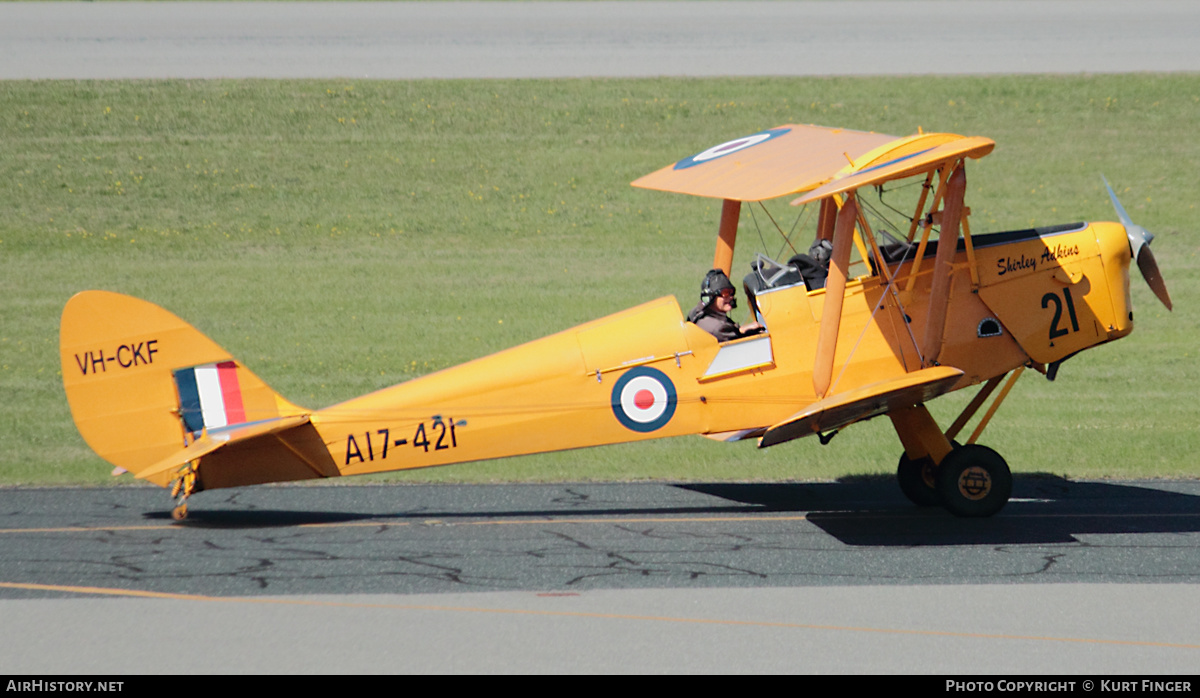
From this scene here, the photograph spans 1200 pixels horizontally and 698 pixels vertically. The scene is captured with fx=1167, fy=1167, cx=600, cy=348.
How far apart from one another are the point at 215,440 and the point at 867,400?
491cm

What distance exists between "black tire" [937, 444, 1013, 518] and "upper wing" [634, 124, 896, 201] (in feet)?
8.47

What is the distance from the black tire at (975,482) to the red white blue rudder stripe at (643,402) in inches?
92.2

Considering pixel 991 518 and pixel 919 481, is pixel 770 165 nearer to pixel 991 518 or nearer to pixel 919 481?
pixel 919 481

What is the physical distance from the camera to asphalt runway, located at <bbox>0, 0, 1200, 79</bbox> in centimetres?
2402

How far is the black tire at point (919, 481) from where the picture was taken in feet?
32.8

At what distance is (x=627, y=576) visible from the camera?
27.2 ft

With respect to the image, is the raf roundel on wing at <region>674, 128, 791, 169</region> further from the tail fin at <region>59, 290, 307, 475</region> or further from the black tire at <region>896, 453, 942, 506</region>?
the tail fin at <region>59, 290, 307, 475</region>

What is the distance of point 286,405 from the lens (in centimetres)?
934

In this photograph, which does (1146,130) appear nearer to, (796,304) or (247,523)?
(796,304)

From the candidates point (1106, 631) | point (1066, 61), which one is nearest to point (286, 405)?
point (1106, 631)

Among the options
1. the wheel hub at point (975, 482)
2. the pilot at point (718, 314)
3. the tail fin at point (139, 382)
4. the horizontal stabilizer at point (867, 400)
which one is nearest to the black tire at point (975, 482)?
the wheel hub at point (975, 482)

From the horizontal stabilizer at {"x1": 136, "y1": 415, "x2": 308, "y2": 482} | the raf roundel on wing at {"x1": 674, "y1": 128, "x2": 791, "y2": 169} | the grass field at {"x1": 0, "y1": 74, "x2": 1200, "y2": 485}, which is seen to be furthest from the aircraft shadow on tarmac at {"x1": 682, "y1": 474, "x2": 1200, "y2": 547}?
the horizontal stabilizer at {"x1": 136, "y1": 415, "x2": 308, "y2": 482}

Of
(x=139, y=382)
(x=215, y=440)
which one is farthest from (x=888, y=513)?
(x=139, y=382)

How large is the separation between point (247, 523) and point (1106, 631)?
256 inches
